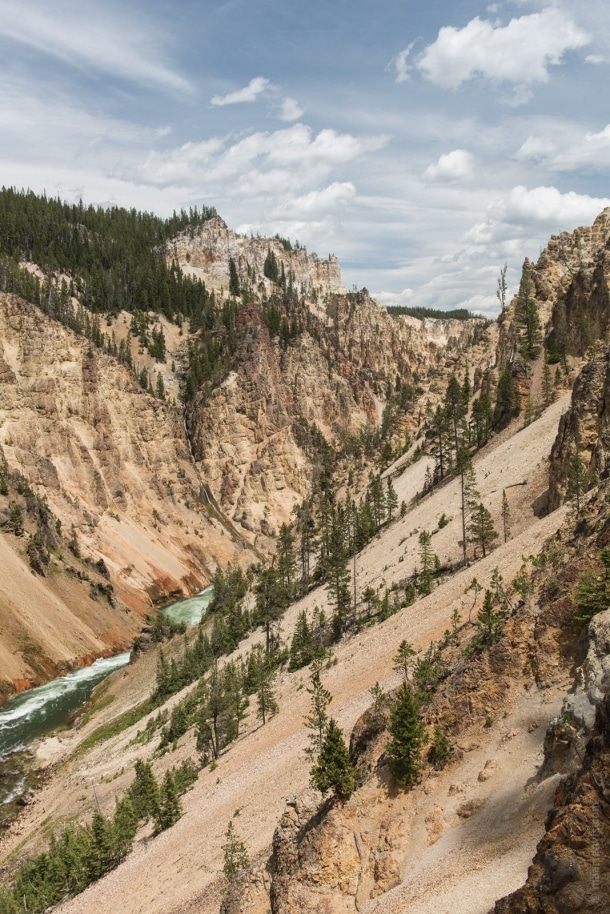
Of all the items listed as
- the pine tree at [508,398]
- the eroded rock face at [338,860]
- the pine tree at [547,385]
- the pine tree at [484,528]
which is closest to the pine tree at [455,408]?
the pine tree at [508,398]

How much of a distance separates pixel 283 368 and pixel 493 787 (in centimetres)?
13094

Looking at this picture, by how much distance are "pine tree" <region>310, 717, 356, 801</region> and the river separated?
35903mm

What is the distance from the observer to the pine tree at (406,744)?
1575 centimetres

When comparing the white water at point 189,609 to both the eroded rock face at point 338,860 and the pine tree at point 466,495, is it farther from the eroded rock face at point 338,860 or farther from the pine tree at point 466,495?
the eroded rock face at point 338,860

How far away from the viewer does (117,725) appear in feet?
167

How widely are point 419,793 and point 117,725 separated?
41811 mm

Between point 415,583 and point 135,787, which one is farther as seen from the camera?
point 415,583

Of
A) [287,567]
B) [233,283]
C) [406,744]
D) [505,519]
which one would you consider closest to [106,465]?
[287,567]

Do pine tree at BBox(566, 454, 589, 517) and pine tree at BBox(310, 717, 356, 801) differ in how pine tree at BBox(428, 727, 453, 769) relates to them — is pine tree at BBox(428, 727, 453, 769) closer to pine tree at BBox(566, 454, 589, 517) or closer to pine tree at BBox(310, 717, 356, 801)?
pine tree at BBox(310, 717, 356, 801)

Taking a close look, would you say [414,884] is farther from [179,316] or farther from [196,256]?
[196,256]

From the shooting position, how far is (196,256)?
600ft

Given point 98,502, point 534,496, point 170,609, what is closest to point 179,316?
point 98,502

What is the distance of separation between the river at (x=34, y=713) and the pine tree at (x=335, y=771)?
35903 mm

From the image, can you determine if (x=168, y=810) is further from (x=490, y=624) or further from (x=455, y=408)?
(x=455, y=408)
